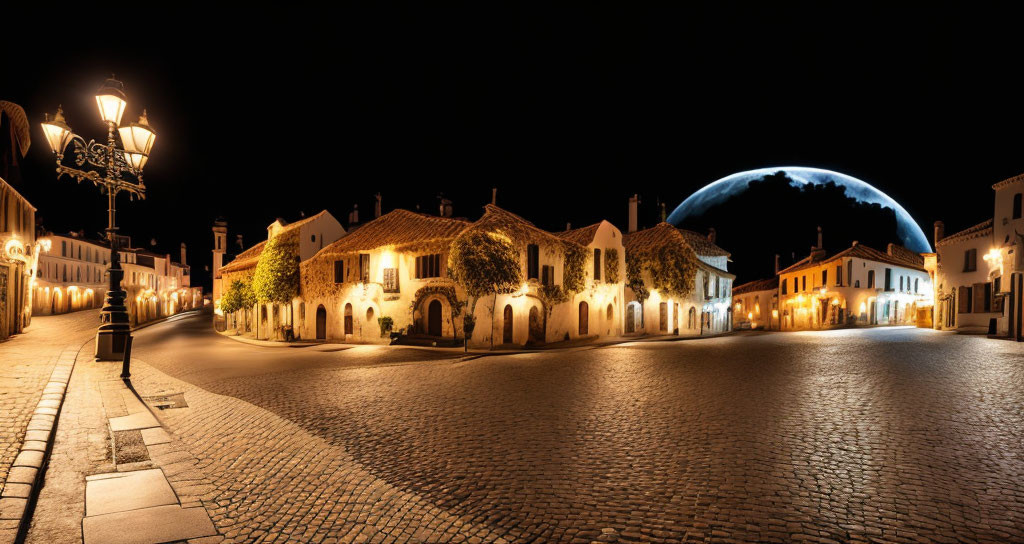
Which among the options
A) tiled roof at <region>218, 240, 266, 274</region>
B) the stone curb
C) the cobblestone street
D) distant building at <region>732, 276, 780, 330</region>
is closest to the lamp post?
the cobblestone street

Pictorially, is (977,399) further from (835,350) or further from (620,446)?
(835,350)

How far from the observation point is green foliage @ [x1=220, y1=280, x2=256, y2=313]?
127ft

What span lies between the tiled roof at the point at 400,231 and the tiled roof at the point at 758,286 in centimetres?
4706

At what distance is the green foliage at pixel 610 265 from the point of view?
33.6m

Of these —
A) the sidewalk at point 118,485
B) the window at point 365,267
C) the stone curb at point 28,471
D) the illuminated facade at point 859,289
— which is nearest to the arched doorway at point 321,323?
the window at point 365,267

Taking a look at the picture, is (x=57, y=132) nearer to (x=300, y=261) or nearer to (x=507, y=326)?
(x=507, y=326)

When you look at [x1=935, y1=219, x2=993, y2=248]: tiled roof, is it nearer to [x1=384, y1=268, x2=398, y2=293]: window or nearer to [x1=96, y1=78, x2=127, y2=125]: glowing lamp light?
[x1=384, y1=268, x2=398, y2=293]: window

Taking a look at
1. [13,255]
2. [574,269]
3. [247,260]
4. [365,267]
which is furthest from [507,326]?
[247,260]

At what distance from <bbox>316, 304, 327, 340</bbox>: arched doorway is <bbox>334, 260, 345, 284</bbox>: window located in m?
2.55

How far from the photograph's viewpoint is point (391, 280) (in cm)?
2866

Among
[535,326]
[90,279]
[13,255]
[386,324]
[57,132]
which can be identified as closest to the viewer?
[57,132]

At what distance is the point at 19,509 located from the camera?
4.31m

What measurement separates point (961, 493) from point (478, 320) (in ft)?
73.7

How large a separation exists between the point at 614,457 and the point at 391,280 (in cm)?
2410
